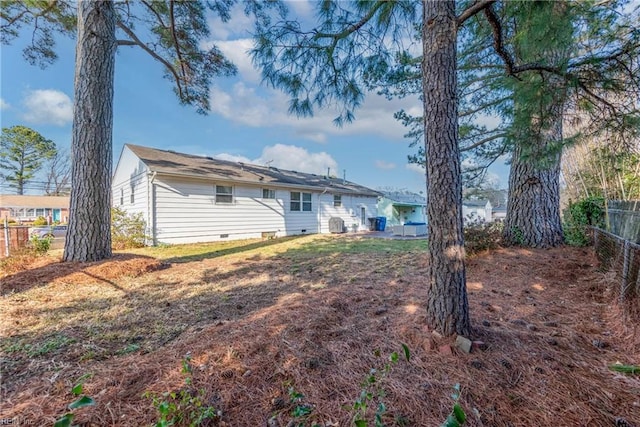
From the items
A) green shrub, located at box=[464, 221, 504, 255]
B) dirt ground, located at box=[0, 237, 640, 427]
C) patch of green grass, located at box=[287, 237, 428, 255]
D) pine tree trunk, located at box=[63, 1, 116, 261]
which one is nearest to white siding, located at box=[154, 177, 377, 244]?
patch of green grass, located at box=[287, 237, 428, 255]

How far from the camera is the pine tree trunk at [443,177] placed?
212 centimetres

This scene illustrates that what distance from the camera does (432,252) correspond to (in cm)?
219

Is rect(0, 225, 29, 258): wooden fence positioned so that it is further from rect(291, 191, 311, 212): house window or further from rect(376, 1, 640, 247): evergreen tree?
rect(291, 191, 311, 212): house window

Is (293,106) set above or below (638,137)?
above

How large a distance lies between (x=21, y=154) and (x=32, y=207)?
531 centimetres

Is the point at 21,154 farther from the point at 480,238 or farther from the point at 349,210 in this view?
the point at 480,238

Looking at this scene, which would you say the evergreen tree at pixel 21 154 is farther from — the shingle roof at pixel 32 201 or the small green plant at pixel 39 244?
the small green plant at pixel 39 244

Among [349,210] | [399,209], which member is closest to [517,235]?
[349,210]

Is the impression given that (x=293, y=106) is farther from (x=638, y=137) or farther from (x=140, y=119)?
(x=140, y=119)

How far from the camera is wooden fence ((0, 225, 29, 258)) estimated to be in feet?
20.5

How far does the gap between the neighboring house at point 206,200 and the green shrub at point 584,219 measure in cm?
1036

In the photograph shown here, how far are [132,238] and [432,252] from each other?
1028cm

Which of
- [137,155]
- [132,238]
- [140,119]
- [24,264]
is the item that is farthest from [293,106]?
[140,119]

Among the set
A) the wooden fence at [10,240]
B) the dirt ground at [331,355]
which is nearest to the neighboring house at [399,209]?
the dirt ground at [331,355]
